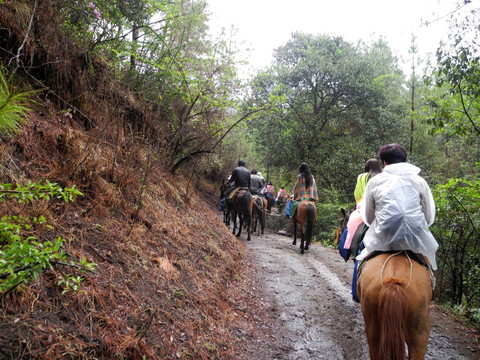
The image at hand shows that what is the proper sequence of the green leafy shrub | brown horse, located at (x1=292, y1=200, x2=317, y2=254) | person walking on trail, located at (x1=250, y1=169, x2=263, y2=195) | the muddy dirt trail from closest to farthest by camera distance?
1. the muddy dirt trail
2. the green leafy shrub
3. brown horse, located at (x1=292, y1=200, x2=317, y2=254)
4. person walking on trail, located at (x1=250, y1=169, x2=263, y2=195)

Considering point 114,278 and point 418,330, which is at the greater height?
point 418,330

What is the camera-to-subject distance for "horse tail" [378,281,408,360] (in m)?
2.49

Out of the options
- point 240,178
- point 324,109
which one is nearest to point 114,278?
point 240,178

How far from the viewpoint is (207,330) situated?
3.76 m

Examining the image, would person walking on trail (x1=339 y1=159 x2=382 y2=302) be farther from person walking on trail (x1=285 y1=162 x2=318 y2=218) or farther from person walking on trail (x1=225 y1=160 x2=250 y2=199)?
person walking on trail (x1=225 y1=160 x2=250 y2=199)

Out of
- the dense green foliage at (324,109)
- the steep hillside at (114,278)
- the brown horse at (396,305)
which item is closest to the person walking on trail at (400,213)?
the brown horse at (396,305)

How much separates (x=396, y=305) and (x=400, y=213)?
34.6 inches

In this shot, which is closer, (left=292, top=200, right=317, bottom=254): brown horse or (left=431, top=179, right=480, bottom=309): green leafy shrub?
(left=431, top=179, right=480, bottom=309): green leafy shrub

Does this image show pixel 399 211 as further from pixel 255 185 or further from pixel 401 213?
pixel 255 185

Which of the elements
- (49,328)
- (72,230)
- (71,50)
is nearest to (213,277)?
(72,230)

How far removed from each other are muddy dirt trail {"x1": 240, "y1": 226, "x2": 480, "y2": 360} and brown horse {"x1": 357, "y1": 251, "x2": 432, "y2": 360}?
4.51ft

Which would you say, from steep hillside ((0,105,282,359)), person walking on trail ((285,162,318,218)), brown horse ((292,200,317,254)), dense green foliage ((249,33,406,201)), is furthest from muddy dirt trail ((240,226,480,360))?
dense green foliage ((249,33,406,201))

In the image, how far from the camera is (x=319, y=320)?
191 inches

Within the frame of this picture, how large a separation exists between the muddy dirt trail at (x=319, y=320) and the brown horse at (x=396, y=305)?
4.51 feet
